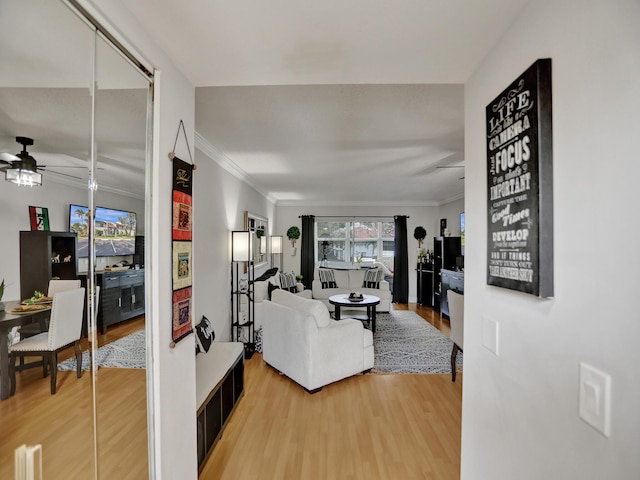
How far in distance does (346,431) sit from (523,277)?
2049 millimetres

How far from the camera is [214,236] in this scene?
336 centimetres

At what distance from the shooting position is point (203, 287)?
9.89 feet

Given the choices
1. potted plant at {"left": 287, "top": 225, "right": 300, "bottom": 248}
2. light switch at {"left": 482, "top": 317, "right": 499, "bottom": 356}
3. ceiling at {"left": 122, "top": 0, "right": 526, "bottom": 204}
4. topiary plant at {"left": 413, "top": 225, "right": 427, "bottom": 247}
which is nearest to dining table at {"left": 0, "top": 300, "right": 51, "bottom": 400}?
ceiling at {"left": 122, "top": 0, "right": 526, "bottom": 204}

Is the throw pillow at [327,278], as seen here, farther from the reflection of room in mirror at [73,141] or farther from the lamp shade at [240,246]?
the reflection of room in mirror at [73,141]

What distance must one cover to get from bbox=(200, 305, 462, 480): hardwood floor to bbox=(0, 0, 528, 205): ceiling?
1965mm

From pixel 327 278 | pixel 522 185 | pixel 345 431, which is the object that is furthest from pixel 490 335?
pixel 327 278

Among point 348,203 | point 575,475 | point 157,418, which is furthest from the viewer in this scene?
point 348,203

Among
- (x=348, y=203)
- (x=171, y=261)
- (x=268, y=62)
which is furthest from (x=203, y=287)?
(x=348, y=203)

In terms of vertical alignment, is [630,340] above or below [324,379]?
above

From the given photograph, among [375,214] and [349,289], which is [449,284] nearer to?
[349,289]

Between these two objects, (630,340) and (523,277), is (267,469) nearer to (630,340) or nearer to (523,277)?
(523,277)

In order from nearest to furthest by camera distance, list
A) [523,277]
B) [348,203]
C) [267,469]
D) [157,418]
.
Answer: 1. [523,277]
2. [157,418]
3. [267,469]
4. [348,203]

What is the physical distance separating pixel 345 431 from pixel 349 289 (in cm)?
426

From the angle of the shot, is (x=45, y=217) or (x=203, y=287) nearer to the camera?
(x=45, y=217)
